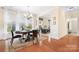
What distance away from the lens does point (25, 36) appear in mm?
2217

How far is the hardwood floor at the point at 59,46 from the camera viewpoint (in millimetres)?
2195

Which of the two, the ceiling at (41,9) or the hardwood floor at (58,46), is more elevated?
the ceiling at (41,9)

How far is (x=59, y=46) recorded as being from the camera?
2.22m

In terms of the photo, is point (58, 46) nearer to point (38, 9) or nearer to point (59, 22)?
point (59, 22)

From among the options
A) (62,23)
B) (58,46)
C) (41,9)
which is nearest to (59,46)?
(58,46)

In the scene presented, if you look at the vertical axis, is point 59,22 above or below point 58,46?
above

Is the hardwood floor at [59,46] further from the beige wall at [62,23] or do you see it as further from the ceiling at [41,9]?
the ceiling at [41,9]

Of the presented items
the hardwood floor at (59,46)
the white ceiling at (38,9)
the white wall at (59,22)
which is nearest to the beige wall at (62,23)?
the white wall at (59,22)

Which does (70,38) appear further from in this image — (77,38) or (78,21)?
(78,21)

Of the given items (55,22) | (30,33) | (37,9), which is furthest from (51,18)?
(30,33)

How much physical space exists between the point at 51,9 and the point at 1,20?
0.94 meters

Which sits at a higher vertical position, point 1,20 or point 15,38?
point 1,20

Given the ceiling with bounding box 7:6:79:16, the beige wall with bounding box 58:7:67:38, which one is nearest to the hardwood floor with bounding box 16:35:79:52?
the beige wall with bounding box 58:7:67:38
